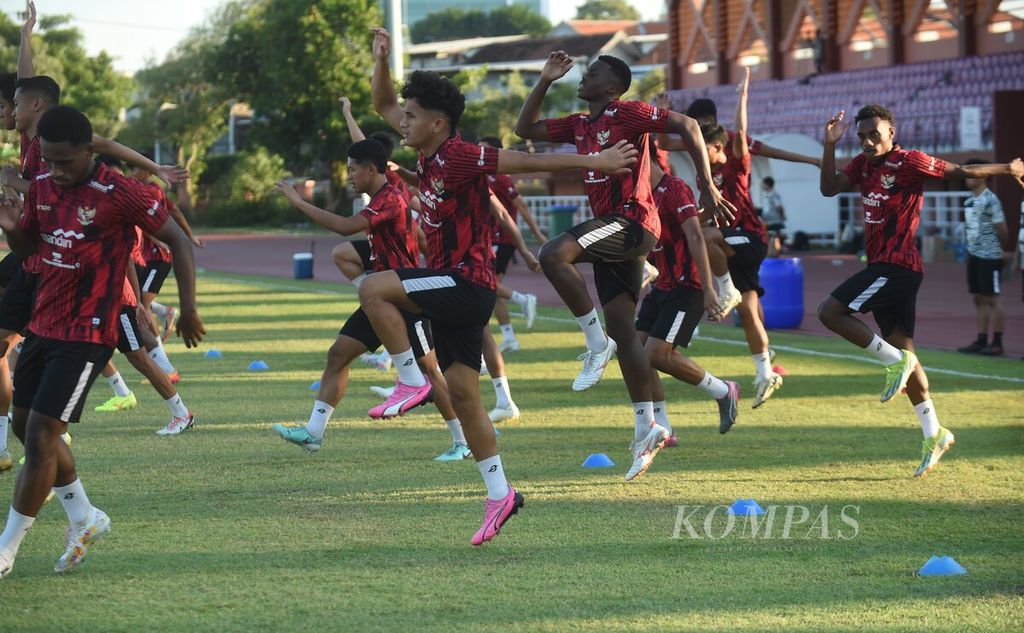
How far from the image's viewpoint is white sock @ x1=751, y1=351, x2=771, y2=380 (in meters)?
10.7

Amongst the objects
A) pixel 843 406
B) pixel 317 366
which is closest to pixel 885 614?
pixel 843 406

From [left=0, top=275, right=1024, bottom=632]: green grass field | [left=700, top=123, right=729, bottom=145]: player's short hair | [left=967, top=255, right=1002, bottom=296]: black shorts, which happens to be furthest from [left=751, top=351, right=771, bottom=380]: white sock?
[left=967, top=255, right=1002, bottom=296]: black shorts

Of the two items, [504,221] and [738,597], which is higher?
[504,221]

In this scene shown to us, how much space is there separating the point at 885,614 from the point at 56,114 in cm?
413

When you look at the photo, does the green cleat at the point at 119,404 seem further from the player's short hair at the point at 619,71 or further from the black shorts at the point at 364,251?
the player's short hair at the point at 619,71

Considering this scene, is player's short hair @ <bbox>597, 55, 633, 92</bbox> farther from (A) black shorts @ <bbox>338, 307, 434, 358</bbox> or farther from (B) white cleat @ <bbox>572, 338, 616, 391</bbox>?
(A) black shorts @ <bbox>338, 307, 434, 358</bbox>

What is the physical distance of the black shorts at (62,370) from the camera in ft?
19.6

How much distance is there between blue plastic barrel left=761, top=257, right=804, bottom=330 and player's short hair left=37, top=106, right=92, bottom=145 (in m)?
12.4

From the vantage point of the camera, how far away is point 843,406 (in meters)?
11.2

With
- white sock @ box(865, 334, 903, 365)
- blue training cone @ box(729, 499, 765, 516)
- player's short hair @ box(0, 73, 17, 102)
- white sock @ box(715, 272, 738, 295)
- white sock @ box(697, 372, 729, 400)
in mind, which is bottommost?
blue training cone @ box(729, 499, 765, 516)

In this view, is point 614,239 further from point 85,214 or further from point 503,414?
point 85,214

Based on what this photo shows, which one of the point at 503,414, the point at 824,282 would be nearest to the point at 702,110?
the point at 503,414

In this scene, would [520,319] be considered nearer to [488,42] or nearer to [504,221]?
[504,221]

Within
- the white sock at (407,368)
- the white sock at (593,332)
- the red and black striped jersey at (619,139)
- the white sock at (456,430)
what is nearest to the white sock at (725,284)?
the white sock at (593,332)
